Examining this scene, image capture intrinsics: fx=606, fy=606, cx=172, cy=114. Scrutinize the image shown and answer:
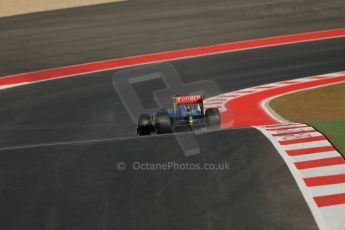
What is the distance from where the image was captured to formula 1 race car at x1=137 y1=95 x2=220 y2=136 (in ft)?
49.2

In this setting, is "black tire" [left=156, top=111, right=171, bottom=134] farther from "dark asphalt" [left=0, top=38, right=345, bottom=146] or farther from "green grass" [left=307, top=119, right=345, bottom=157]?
"green grass" [left=307, top=119, right=345, bottom=157]

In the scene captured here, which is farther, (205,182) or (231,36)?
(231,36)

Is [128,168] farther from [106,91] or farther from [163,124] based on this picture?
[106,91]

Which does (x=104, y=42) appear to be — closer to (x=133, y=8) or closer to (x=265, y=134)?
(x=133, y=8)

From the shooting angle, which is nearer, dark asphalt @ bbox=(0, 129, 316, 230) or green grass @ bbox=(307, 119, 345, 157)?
dark asphalt @ bbox=(0, 129, 316, 230)

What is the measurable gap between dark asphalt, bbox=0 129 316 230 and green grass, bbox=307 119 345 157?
1.51 metres

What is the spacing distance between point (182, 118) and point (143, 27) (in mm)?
19189

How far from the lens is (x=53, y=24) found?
120ft

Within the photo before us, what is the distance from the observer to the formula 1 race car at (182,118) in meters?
15.0

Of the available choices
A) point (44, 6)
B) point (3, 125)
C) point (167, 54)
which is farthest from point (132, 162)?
point (44, 6)

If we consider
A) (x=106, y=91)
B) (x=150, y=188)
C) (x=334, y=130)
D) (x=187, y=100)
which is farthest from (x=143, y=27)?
(x=150, y=188)

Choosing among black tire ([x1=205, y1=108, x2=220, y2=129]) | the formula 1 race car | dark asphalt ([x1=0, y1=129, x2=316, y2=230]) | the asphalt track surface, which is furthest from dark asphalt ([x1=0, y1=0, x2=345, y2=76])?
dark asphalt ([x1=0, y1=129, x2=316, y2=230])

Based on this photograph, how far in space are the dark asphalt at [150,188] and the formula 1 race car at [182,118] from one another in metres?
0.53

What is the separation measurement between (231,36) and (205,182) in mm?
19468
